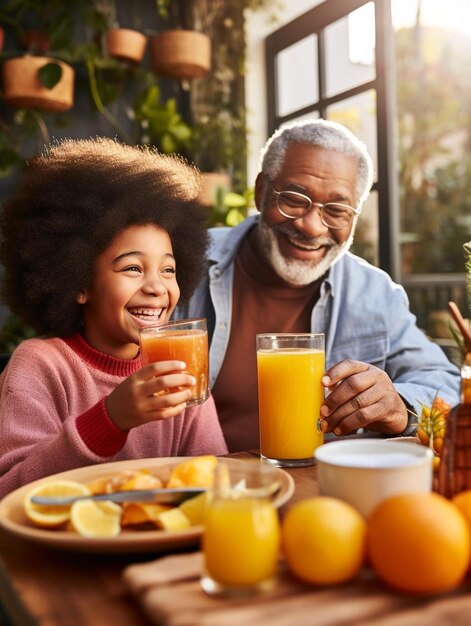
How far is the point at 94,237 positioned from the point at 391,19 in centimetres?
242

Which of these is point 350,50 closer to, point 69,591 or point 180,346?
point 180,346

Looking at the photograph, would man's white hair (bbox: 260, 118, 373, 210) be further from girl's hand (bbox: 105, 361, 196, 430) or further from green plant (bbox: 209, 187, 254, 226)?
green plant (bbox: 209, 187, 254, 226)

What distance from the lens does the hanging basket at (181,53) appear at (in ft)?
14.5

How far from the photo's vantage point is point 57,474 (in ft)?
3.83

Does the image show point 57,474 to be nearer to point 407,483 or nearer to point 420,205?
point 407,483

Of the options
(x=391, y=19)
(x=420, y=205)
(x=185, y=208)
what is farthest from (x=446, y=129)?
(x=185, y=208)

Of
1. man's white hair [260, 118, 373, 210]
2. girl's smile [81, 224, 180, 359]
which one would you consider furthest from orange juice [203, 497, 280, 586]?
man's white hair [260, 118, 373, 210]

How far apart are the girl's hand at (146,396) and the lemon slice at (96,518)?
0.81 feet

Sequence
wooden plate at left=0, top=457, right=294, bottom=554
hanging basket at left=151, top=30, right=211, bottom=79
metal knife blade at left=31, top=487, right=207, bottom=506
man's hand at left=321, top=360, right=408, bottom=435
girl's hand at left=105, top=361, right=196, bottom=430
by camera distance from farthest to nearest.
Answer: hanging basket at left=151, top=30, right=211, bottom=79, man's hand at left=321, top=360, right=408, bottom=435, girl's hand at left=105, top=361, right=196, bottom=430, metal knife blade at left=31, top=487, right=207, bottom=506, wooden plate at left=0, top=457, right=294, bottom=554

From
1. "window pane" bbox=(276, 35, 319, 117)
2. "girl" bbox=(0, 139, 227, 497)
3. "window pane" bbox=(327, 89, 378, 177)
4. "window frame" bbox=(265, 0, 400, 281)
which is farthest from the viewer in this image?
"window pane" bbox=(276, 35, 319, 117)

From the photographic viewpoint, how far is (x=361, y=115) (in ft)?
13.0

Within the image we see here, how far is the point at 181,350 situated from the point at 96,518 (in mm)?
445

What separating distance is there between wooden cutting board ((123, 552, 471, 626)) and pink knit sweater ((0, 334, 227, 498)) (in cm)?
45

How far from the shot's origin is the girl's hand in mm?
1215
